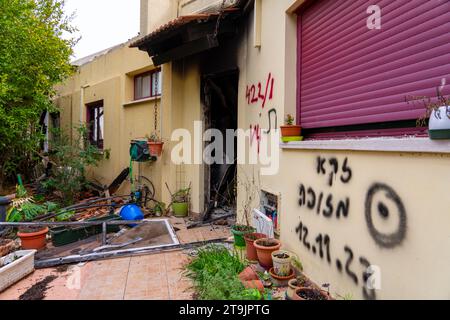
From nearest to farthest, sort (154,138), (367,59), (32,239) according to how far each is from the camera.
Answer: (367,59) < (32,239) < (154,138)

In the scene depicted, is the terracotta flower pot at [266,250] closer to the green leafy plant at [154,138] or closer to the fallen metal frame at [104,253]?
the fallen metal frame at [104,253]

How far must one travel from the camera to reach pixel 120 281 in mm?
3633

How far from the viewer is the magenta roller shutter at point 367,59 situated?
2.21 meters

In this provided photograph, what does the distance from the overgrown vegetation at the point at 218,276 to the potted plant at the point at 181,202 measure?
9.36 feet

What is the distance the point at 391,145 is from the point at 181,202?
5.53 metres

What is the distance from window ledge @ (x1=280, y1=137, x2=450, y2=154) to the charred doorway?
394 centimetres

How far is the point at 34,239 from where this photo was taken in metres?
4.68

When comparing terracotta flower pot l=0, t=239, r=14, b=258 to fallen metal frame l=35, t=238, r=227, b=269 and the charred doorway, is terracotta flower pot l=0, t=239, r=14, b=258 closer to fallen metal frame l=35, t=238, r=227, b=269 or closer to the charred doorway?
fallen metal frame l=35, t=238, r=227, b=269

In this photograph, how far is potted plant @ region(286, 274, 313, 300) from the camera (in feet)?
9.54

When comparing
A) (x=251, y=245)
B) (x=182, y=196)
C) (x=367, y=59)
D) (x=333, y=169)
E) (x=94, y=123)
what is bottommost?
(x=251, y=245)

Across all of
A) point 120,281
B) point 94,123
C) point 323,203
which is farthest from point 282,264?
point 94,123

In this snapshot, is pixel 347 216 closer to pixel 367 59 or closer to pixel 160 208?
pixel 367 59

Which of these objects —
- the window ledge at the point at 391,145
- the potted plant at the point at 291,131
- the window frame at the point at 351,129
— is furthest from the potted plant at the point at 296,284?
the potted plant at the point at 291,131
